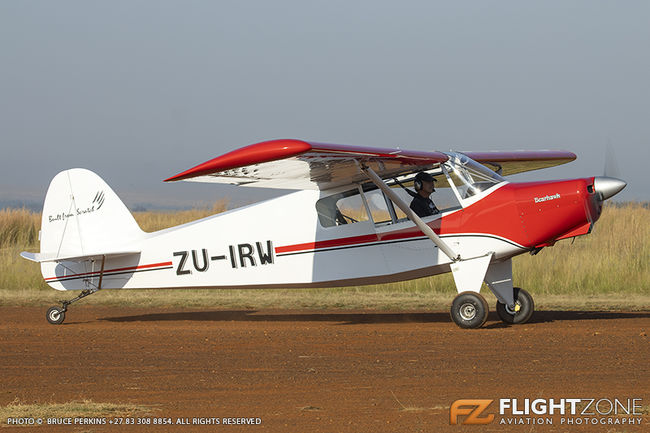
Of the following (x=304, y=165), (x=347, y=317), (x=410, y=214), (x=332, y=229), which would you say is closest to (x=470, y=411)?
(x=410, y=214)

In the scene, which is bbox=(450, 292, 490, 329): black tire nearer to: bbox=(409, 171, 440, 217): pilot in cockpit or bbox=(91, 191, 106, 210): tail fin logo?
bbox=(409, 171, 440, 217): pilot in cockpit

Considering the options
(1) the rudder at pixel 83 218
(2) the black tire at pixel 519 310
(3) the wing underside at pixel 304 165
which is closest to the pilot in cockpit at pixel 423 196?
(3) the wing underside at pixel 304 165

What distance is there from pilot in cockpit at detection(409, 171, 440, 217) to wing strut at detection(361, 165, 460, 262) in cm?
35

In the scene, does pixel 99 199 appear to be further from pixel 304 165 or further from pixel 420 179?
pixel 420 179

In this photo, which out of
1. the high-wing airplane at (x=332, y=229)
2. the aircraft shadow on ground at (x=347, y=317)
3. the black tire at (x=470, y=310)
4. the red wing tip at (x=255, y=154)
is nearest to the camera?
the red wing tip at (x=255, y=154)

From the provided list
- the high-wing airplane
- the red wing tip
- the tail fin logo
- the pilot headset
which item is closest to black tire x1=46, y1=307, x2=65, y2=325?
the high-wing airplane

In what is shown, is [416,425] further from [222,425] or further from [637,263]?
[637,263]

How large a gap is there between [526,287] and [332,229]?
7611mm

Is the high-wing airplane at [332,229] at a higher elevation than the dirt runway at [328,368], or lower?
higher

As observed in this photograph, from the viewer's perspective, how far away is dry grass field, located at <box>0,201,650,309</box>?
16.1 m

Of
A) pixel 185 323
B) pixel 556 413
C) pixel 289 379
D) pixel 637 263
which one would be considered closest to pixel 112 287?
pixel 185 323

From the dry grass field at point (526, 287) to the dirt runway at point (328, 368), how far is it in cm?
334

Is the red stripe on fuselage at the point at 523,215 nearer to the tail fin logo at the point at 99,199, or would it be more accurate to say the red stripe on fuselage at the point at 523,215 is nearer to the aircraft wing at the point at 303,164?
the aircraft wing at the point at 303,164

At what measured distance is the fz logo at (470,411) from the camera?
5.57 meters
